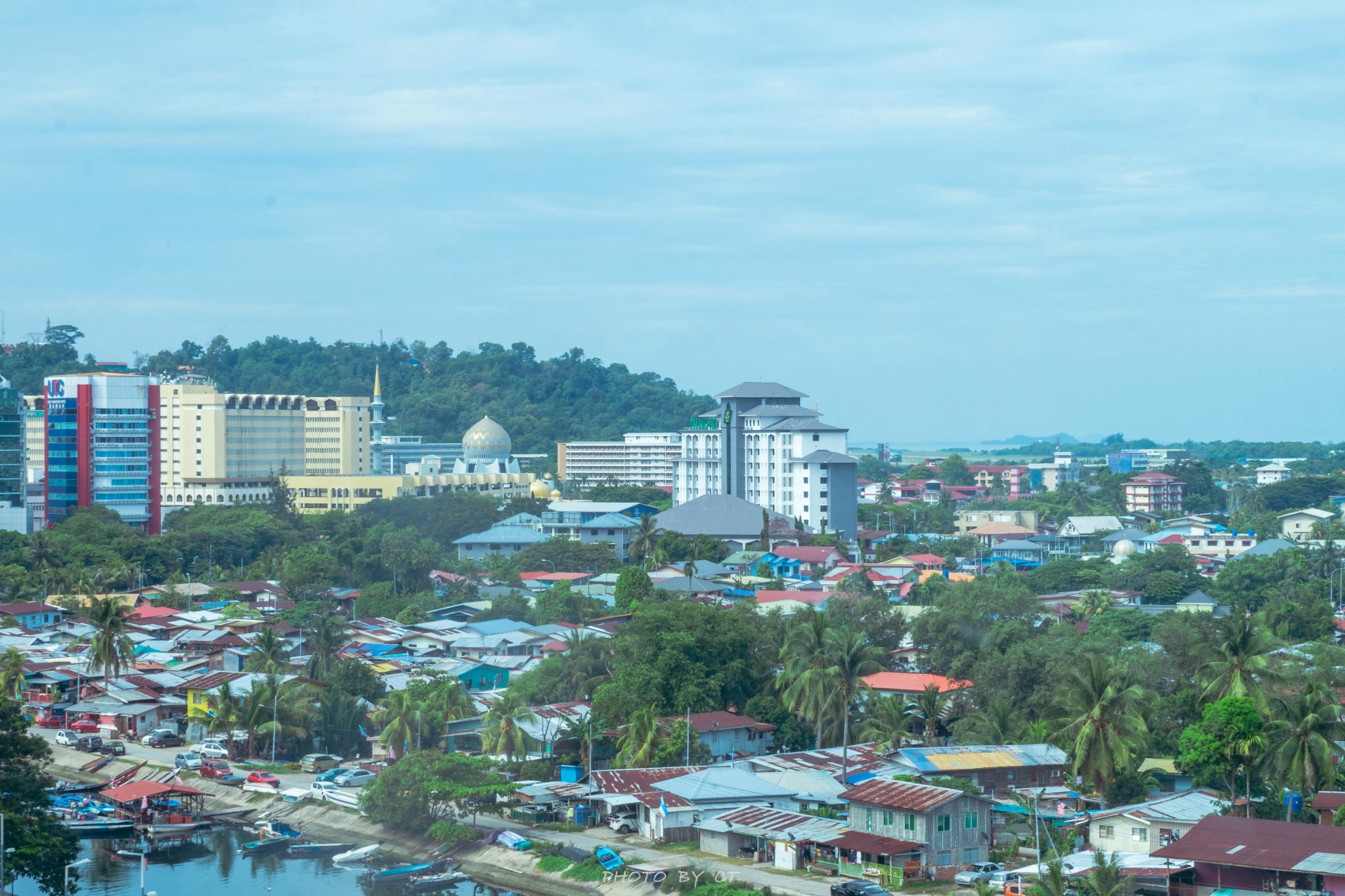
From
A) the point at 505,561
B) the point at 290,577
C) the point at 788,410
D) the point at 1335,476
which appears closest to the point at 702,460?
the point at 788,410

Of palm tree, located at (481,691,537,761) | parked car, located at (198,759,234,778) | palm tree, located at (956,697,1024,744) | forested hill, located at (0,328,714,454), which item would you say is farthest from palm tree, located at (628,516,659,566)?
forested hill, located at (0,328,714,454)

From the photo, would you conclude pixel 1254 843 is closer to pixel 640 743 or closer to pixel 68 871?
pixel 640 743

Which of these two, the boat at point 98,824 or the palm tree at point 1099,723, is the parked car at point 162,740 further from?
the palm tree at point 1099,723

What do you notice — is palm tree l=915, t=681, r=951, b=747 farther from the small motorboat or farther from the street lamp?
the street lamp

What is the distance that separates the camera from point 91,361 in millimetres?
134875

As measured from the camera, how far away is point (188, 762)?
36594mm

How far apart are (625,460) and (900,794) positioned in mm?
109602

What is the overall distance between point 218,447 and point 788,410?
116 ft

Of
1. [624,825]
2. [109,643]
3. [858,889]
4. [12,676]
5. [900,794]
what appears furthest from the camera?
[109,643]

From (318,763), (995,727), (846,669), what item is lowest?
(318,763)

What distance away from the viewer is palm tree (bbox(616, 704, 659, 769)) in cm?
3225

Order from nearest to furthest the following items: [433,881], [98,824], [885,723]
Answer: [433,881] → [98,824] → [885,723]

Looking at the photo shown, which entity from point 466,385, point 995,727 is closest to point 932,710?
point 995,727

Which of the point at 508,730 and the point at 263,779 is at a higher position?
the point at 508,730
